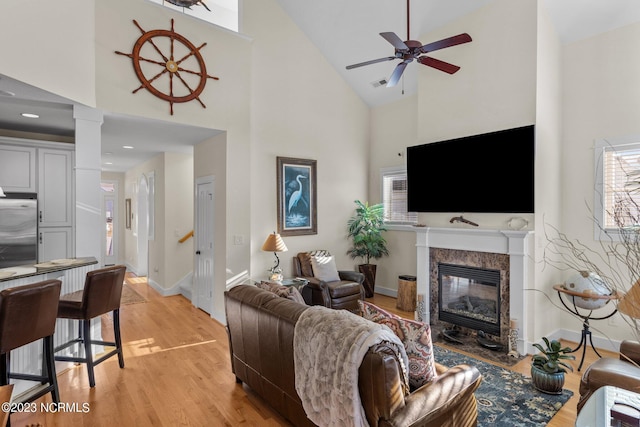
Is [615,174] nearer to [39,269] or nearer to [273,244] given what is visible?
[273,244]

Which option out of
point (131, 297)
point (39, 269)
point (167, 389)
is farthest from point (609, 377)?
point (131, 297)

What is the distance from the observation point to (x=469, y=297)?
4.39 m

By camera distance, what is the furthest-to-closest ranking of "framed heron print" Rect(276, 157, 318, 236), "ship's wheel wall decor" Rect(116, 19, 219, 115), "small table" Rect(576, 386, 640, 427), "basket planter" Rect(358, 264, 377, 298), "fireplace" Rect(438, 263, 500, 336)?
1. "basket planter" Rect(358, 264, 377, 298)
2. "framed heron print" Rect(276, 157, 318, 236)
3. "fireplace" Rect(438, 263, 500, 336)
4. "ship's wheel wall decor" Rect(116, 19, 219, 115)
5. "small table" Rect(576, 386, 640, 427)

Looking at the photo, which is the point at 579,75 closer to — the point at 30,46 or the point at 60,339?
the point at 30,46

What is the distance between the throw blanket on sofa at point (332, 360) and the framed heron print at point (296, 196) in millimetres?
3318

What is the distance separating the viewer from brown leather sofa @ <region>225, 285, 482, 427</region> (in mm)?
1746

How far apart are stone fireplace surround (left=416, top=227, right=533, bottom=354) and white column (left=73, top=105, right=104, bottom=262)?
4102 mm

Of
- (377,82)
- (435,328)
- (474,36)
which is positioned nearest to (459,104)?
(474,36)

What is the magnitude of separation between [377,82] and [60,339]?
569 cm

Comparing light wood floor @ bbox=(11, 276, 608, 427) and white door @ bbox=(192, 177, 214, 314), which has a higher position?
white door @ bbox=(192, 177, 214, 314)

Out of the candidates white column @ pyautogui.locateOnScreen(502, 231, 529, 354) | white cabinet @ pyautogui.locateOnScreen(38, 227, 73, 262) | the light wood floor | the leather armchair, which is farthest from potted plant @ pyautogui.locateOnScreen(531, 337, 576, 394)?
white cabinet @ pyautogui.locateOnScreen(38, 227, 73, 262)

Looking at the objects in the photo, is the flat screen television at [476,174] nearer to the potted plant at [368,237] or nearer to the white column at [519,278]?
the white column at [519,278]

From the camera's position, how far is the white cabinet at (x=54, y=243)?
4.54 metres

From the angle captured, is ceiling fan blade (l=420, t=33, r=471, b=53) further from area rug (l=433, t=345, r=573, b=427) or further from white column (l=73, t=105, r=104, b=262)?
white column (l=73, t=105, r=104, b=262)
